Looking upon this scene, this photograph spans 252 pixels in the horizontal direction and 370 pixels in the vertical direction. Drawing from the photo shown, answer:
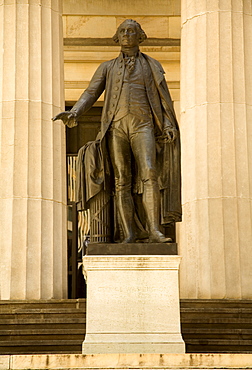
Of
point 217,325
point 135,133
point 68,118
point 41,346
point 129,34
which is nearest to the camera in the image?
point 68,118

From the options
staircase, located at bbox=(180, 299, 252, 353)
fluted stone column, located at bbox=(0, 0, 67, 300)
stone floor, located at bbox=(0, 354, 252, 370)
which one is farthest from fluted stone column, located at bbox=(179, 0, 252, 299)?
stone floor, located at bbox=(0, 354, 252, 370)

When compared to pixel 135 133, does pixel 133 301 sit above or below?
below

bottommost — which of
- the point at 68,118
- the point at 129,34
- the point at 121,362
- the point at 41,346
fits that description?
the point at 41,346

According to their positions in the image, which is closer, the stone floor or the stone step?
the stone floor

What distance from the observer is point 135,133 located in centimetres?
1689

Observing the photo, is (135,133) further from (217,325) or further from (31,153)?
(31,153)

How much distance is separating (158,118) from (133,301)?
9.95ft

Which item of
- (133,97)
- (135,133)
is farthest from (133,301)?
(133,97)

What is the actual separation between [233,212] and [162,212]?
605 cm

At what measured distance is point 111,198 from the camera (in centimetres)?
1716

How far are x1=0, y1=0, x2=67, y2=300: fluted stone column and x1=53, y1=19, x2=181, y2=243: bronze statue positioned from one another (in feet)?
19.5

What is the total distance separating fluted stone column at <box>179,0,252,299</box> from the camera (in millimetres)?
22578

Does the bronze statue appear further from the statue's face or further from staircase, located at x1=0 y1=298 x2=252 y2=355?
staircase, located at x1=0 y1=298 x2=252 y2=355

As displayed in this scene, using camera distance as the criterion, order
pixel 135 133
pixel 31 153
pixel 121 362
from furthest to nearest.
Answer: pixel 31 153 < pixel 135 133 < pixel 121 362
